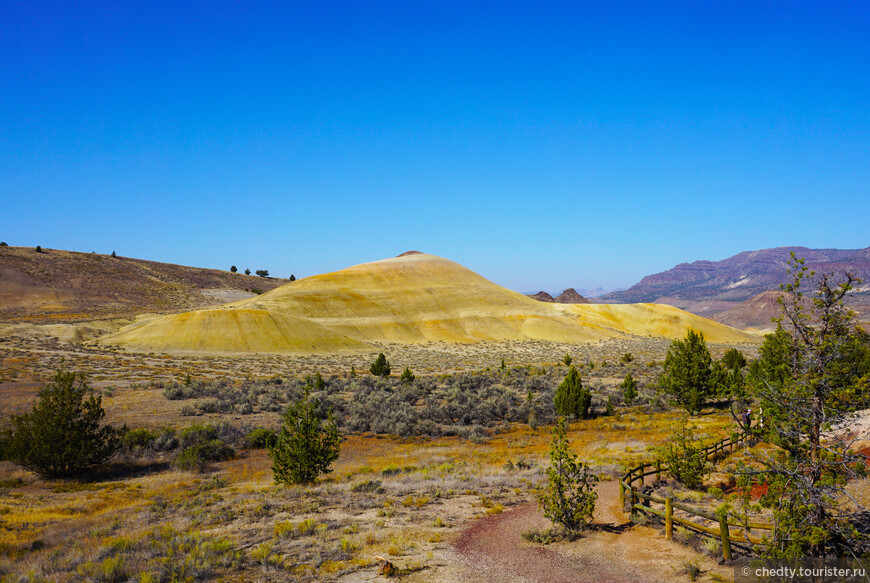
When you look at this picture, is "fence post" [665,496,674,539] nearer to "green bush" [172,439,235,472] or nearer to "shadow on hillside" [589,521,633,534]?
"shadow on hillside" [589,521,633,534]

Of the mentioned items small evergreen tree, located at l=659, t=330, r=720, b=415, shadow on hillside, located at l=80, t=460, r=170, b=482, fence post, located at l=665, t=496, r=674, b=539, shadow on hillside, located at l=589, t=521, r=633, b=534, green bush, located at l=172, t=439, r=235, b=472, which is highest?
small evergreen tree, located at l=659, t=330, r=720, b=415

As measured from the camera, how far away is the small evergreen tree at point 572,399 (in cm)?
2661

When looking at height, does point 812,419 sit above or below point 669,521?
above

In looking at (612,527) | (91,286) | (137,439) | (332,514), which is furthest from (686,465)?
(91,286)

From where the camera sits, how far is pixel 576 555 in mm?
9445

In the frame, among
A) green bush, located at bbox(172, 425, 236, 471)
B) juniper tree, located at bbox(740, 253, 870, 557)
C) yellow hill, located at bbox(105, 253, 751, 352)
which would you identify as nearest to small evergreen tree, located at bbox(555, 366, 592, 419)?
green bush, located at bbox(172, 425, 236, 471)

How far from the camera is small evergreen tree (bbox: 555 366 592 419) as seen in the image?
26609 millimetres

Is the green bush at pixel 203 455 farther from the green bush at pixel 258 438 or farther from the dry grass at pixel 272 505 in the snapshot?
the green bush at pixel 258 438

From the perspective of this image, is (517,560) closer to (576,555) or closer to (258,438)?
(576,555)

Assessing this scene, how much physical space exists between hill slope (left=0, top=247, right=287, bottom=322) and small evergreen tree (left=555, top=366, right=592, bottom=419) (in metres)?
84.4

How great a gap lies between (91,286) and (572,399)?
11284 cm

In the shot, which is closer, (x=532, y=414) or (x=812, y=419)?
(x=812, y=419)

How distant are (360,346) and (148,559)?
60.4 m

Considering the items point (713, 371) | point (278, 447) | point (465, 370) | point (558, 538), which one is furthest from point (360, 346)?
point (558, 538)
